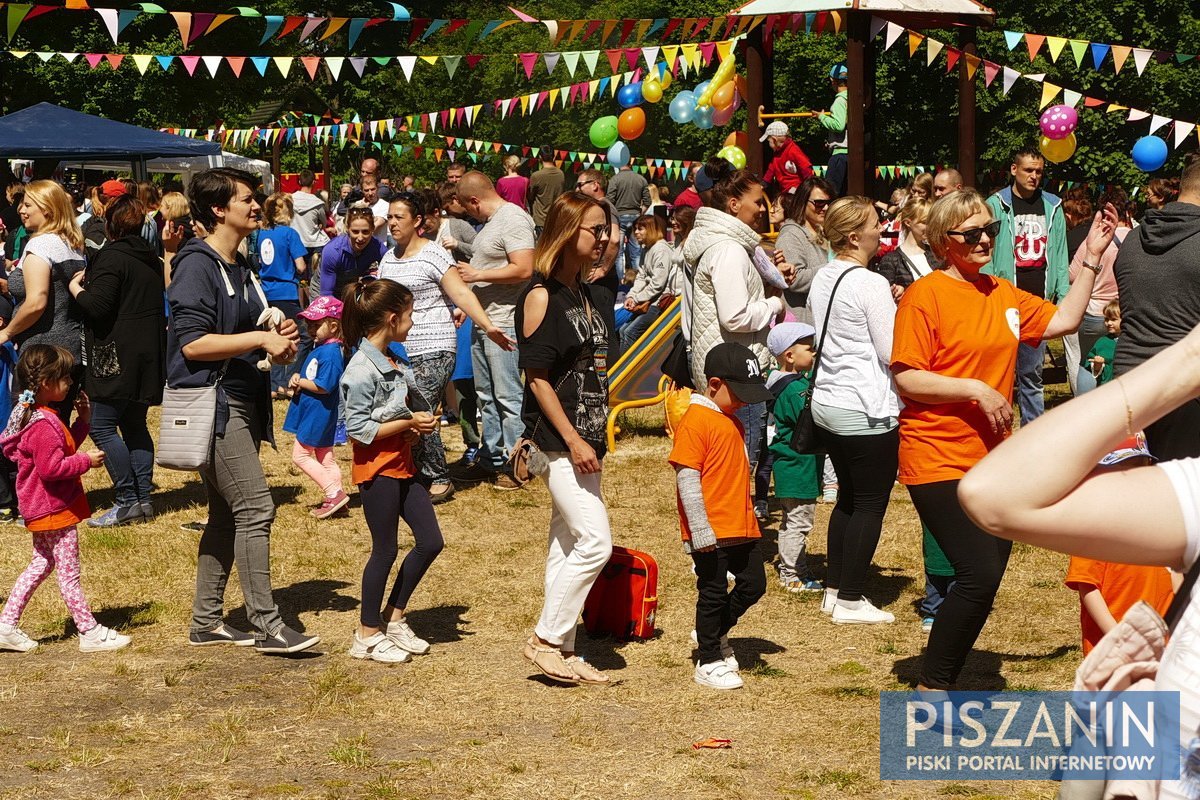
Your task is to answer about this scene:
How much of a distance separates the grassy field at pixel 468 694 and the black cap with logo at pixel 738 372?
1.27 m

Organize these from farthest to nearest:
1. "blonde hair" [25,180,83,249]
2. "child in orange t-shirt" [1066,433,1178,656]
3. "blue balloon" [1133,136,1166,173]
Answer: "blue balloon" [1133,136,1166,173], "blonde hair" [25,180,83,249], "child in orange t-shirt" [1066,433,1178,656]

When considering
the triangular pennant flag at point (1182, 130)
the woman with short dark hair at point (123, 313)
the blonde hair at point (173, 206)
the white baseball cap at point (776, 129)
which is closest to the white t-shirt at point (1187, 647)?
the woman with short dark hair at point (123, 313)

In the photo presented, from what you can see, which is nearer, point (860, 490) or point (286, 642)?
point (286, 642)

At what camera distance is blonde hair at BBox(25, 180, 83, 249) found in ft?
26.7

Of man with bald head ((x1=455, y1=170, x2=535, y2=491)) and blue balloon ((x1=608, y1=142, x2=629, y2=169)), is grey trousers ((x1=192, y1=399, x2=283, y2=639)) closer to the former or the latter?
man with bald head ((x1=455, y1=170, x2=535, y2=491))

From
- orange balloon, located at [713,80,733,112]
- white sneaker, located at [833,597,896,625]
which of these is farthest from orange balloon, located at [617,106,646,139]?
white sneaker, located at [833,597,896,625]

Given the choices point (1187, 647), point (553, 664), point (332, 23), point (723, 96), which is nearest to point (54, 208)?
point (553, 664)

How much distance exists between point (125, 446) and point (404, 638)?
368 cm

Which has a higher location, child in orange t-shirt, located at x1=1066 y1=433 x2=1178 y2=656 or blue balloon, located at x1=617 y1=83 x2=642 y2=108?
blue balloon, located at x1=617 y1=83 x2=642 y2=108

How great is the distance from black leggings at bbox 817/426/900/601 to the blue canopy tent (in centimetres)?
1154

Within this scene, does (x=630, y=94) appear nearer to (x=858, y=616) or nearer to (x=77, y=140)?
(x=77, y=140)

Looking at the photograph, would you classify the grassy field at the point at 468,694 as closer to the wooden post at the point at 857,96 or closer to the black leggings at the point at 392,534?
the black leggings at the point at 392,534

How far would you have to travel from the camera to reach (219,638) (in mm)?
6348

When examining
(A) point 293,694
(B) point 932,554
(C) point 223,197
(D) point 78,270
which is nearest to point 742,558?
(B) point 932,554
